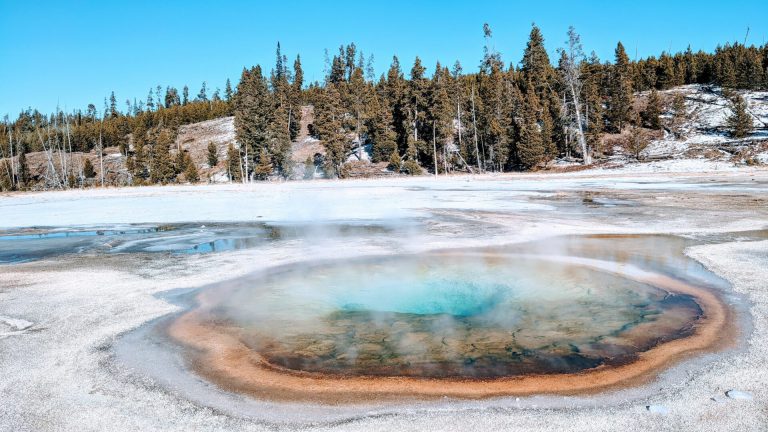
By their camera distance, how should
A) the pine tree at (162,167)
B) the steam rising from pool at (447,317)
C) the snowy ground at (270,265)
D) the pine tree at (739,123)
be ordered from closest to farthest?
1. the snowy ground at (270,265)
2. the steam rising from pool at (447,317)
3. the pine tree at (739,123)
4. the pine tree at (162,167)

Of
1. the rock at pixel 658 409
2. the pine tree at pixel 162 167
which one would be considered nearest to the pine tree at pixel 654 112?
the pine tree at pixel 162 167

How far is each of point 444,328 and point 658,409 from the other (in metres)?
2.64

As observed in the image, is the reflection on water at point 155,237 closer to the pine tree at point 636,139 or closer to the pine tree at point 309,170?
the pine tree at point 636,139

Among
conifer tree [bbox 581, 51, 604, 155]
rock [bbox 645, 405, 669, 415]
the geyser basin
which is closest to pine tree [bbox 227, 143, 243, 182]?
conifer tree [bbox 581, 51, 604, 155]

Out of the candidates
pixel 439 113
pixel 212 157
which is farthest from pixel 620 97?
pixel 212 157

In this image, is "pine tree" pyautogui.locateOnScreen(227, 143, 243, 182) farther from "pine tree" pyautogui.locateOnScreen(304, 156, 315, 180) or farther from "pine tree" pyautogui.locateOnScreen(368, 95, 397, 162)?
"pine tree" pyautogui.locateOnScreen(368, 95, 397, 162)

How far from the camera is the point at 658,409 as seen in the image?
3910mm

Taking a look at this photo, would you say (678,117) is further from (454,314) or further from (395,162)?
(454,314)

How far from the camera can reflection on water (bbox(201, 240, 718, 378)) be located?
5.12 m

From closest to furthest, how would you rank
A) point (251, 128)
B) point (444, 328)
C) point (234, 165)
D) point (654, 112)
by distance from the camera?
1. point (444, 328)
2. point (654, 112)
3. point (251, 128)
4. point (234, 165)

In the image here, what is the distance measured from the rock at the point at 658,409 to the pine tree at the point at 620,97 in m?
57.5

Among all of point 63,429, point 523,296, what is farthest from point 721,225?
point 63,429

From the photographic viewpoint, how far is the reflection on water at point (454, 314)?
5117mm

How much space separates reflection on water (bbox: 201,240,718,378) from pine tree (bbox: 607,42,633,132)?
50917 millimetres
